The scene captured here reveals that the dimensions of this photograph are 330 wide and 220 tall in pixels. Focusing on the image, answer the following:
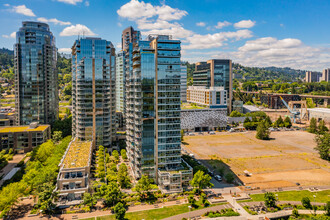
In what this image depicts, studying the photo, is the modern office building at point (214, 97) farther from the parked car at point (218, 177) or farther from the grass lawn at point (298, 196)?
the grass lawn at point (298, 196)

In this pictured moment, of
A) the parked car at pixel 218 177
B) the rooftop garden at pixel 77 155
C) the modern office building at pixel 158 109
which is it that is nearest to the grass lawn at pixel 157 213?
the modern office building at pixel 158 109

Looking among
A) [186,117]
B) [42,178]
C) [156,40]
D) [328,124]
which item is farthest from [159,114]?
[328,124]

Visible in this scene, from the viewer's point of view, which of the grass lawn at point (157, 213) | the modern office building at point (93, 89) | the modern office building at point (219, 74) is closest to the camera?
the grass lawn at point (157, 213)

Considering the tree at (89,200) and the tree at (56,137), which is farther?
the tree at (56,137)

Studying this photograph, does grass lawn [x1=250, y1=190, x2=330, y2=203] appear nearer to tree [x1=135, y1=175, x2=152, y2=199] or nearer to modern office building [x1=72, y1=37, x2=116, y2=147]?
tree [x1=135, y1=175, x2=152, y2=199]

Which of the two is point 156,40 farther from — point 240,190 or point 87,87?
point 240,190

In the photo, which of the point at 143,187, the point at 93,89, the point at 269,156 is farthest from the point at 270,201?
the point at 93,89

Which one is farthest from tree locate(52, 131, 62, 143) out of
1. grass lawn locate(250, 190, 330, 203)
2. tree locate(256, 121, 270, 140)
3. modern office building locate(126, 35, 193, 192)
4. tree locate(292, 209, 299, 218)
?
tree locate(256, 121, 270, 140)
